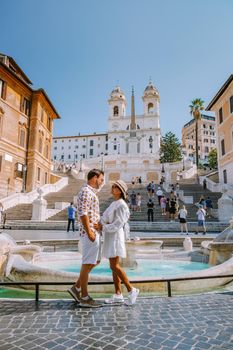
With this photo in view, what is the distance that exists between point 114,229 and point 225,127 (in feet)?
94.3

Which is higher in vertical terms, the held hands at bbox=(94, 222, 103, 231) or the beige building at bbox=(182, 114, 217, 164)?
the beige building at bbox=(182, 114, 217, 164)

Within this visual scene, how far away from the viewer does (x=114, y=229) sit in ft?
12.0

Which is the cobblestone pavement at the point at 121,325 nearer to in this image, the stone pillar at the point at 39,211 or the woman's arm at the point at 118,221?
the woman's arm at the point at 118,221

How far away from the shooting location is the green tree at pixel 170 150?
2482 inches

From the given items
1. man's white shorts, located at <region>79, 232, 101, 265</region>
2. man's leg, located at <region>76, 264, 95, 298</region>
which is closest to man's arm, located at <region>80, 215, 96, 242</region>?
man's white shorts, located at <region>79, 232, 101, 265</region>

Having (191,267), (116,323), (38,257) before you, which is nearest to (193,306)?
(116,323)

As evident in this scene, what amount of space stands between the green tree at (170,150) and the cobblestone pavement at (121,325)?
198ft

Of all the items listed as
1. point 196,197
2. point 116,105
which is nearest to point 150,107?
point 116,105

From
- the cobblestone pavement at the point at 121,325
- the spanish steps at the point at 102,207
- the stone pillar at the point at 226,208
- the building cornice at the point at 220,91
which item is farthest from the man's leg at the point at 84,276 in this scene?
the building cornice at the point at 220,91

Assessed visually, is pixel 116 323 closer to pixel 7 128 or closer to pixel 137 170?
pixel 7 128

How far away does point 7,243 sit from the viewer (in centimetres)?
491

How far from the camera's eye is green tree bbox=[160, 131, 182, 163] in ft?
207

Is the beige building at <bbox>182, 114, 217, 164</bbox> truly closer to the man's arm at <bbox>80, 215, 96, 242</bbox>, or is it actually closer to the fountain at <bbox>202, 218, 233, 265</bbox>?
the fountain at <bbox>202, 218, 233, 265</bbox>

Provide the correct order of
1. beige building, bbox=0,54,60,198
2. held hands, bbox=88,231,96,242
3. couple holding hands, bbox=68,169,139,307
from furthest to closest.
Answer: beige building, bbox=0,54,60,198
couple holding hands, bbox=68,169,139,307
held hands, bbox=88,231,96,242
